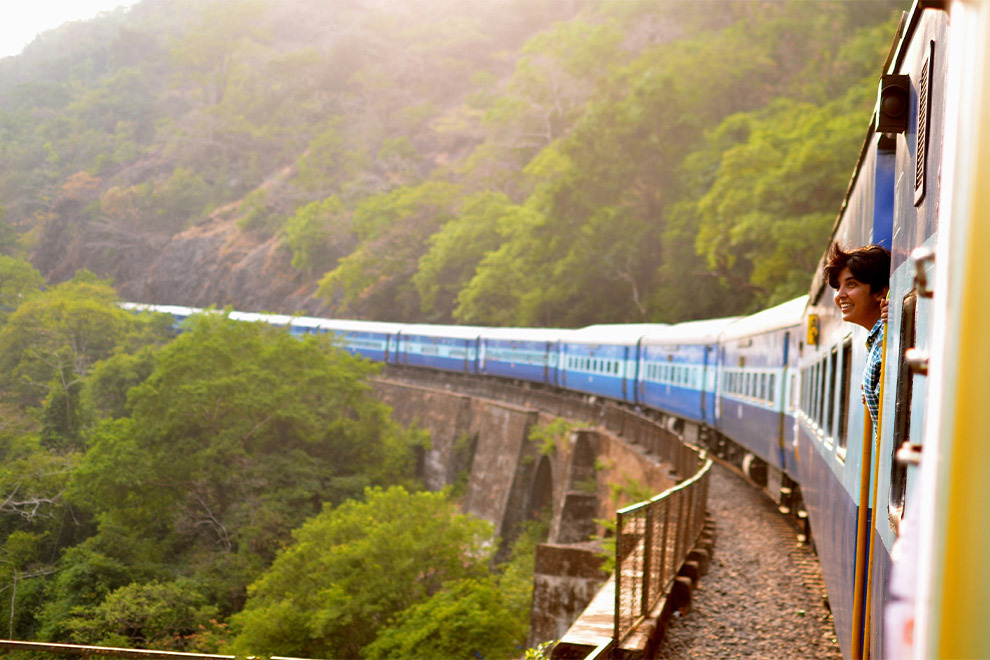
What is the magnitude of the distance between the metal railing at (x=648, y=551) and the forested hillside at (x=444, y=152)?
18351 mm

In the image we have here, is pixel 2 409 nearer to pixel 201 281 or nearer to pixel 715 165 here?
pixel 715 165

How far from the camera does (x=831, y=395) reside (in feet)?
19.0

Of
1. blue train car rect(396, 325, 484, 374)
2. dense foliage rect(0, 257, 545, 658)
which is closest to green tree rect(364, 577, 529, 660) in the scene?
dense foliage rect(0, 257, 545, 658)

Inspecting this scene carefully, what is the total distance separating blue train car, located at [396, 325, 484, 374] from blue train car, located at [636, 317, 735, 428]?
41.3 feet

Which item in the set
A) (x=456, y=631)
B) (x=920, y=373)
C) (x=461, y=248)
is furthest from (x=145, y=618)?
(x=461, y=248)

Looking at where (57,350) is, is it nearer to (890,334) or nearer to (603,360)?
(603,360)

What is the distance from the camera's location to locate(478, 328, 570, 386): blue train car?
29.4 metres

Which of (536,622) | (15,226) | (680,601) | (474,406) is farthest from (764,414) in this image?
(15,226)

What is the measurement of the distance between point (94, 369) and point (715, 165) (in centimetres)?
2456

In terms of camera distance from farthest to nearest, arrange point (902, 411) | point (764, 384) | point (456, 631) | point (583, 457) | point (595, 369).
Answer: point (595, 369) → point (583, 457) → point (764, 384) → point (456, 631) → point (902, 411)

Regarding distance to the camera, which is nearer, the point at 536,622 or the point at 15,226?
the point at 536,622

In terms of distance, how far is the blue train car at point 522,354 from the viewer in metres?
29.4

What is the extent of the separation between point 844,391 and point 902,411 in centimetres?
278

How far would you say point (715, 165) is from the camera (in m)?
35.3
